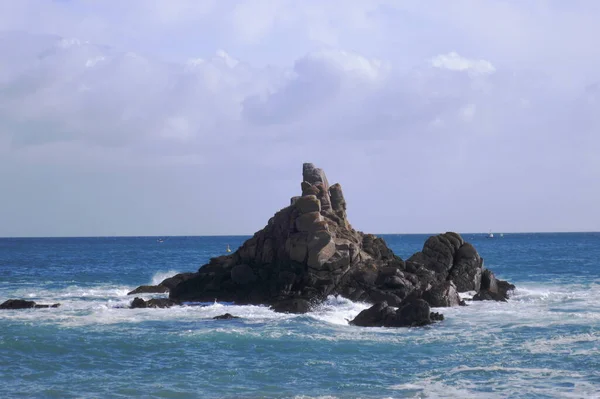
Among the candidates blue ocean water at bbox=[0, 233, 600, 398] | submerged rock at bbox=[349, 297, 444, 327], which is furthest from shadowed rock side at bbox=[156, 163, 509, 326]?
submerged rock at bbox=[349, 297, 444, 327]

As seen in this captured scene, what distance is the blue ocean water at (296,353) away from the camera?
79.7ft

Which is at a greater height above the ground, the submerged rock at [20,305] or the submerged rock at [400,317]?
the submerged rock at [400,317]

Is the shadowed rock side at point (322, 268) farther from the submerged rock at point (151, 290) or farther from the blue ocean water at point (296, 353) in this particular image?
the submerged rock at point (151, 290)

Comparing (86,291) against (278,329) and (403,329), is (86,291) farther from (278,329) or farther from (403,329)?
(403,329)

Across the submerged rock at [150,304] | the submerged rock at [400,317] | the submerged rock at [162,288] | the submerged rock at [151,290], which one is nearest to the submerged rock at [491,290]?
the submerged rock at [400,317]

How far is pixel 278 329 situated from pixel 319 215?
545 inches

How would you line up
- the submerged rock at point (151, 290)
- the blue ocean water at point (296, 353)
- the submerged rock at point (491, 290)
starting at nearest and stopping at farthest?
the blue ocean water at point (296, 353) → the submerged rock at point (491, 290) → the submerged rock at point (151, 290)

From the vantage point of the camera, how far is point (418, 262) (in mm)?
50062

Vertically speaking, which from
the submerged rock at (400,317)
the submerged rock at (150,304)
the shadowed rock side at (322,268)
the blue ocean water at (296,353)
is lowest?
the blue ocean water at (296,353)

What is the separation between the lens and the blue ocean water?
24.3 metres

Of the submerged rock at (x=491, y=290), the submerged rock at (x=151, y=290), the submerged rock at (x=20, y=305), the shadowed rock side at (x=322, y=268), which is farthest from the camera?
the submerged rock at (x=151, y=290)

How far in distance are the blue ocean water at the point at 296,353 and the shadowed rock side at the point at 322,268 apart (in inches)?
75.2

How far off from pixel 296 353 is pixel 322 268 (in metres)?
16.1

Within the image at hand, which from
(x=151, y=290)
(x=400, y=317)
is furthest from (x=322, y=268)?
(x=151, y=290)
